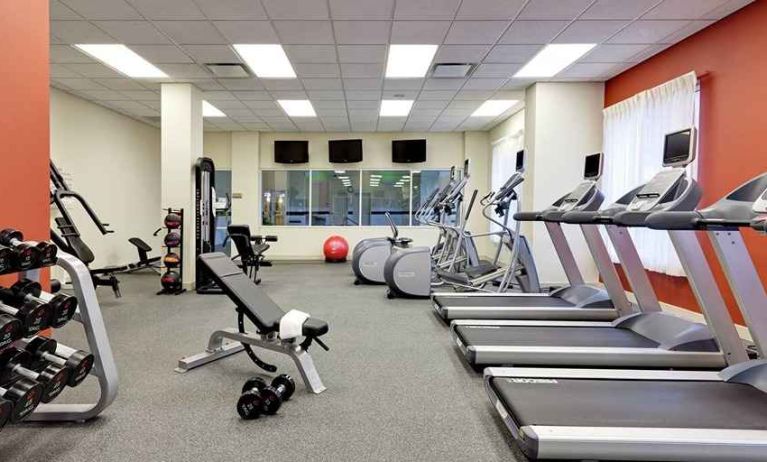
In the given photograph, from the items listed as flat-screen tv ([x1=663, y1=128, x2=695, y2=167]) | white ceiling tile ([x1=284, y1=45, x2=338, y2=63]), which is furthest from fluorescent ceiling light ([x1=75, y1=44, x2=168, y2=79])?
flat-screen tv ([x1=663, y1=128, x2=695, y2=167])

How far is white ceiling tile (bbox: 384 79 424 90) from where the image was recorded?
5.85 metres

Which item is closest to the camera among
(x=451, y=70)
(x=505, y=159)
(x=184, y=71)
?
(x=451, y=70)

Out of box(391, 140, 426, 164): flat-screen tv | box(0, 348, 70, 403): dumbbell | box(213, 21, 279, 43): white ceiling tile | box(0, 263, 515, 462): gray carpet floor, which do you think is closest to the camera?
box(0, 348, 70, 403): dumbbell

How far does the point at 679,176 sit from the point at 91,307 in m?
3.36

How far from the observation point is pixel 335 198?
400 inches

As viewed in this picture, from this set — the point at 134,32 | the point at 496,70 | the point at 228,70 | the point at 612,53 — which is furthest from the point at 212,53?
the point at 612,53

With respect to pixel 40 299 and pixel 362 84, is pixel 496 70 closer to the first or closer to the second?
pixel 362 84

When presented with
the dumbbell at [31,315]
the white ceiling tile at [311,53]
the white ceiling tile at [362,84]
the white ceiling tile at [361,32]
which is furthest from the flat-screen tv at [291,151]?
the dumbbell at [31,315]

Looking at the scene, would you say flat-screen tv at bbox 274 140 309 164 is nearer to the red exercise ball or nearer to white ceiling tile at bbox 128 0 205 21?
the red exercise ball

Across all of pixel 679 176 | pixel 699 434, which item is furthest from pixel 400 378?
pixel 679 176

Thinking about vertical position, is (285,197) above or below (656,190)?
above

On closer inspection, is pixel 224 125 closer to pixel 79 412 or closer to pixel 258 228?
pixel 258 228

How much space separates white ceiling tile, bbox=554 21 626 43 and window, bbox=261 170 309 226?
6.67m

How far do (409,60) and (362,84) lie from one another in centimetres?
110
